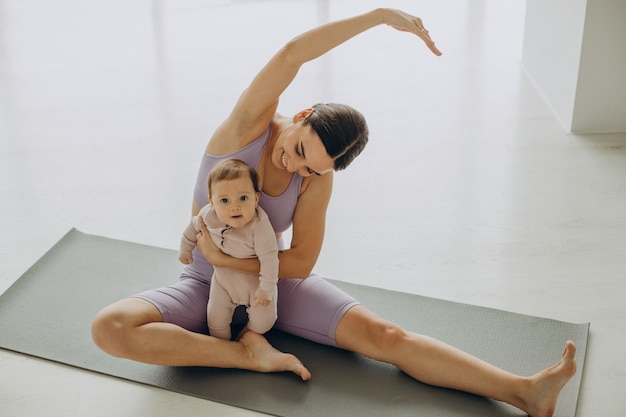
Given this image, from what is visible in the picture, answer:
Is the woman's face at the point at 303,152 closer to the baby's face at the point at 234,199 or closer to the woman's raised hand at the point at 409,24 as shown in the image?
the baby's face at the point at 234,199

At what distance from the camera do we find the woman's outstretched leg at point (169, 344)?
2230 millimetres

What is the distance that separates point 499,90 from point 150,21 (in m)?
2.04

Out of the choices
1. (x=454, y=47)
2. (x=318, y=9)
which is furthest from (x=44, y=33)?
(x=454, y=47)

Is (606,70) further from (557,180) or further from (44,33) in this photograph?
(44,33)

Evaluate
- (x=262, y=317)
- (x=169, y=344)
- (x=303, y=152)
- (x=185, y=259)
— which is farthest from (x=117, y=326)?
(x=303, y=152)

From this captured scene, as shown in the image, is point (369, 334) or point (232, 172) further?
point (369, 334)

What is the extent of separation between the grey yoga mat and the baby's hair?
51cm

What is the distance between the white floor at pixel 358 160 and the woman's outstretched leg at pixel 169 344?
0.38 feet

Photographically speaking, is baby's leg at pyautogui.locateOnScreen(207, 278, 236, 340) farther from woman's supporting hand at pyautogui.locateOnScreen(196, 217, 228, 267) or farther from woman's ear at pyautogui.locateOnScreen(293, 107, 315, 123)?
woman's ear at pyautogui.locateOnScreen(293, 107, 315, 123)

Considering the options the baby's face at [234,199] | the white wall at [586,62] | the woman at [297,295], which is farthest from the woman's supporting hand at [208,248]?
the white wall at [586,62]

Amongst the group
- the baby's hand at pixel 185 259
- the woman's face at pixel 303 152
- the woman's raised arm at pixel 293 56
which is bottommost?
the baby's hand at pixel 185 259

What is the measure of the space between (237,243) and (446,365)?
1.97 feet

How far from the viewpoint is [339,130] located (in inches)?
82.1

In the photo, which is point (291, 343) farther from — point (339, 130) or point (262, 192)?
point (339, 130)
